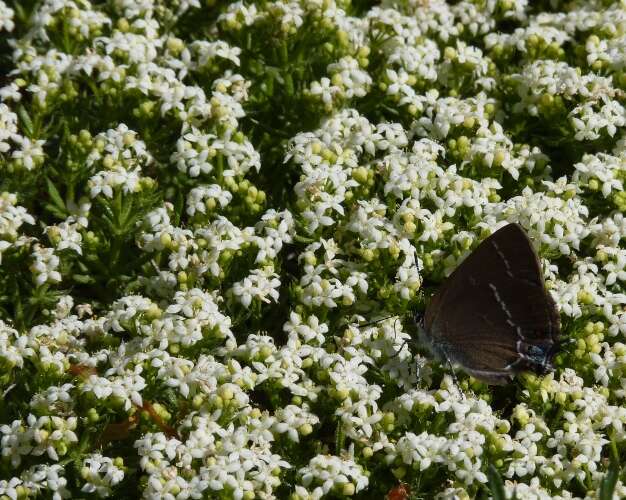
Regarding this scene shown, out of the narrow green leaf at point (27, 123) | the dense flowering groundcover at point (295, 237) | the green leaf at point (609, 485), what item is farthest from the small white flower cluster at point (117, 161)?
the green leaf at point (609, 485)

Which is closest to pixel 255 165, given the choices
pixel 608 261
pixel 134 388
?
pixel 134 388

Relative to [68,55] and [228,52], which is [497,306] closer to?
[228,52]

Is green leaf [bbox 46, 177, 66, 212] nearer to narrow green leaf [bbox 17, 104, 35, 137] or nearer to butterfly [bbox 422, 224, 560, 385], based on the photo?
narrow green leaf [bbox 17, 104, 35, 137]

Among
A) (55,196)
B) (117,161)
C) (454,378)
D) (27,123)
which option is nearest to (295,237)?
(117,161)

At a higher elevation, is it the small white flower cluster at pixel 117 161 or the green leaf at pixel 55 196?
the small white flower cluster at pixel 117 161

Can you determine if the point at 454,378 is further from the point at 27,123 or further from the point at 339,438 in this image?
the point at 27,123

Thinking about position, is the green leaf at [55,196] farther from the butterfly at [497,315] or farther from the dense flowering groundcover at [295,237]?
the butterfly at [497,315]

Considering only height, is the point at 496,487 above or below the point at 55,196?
above
